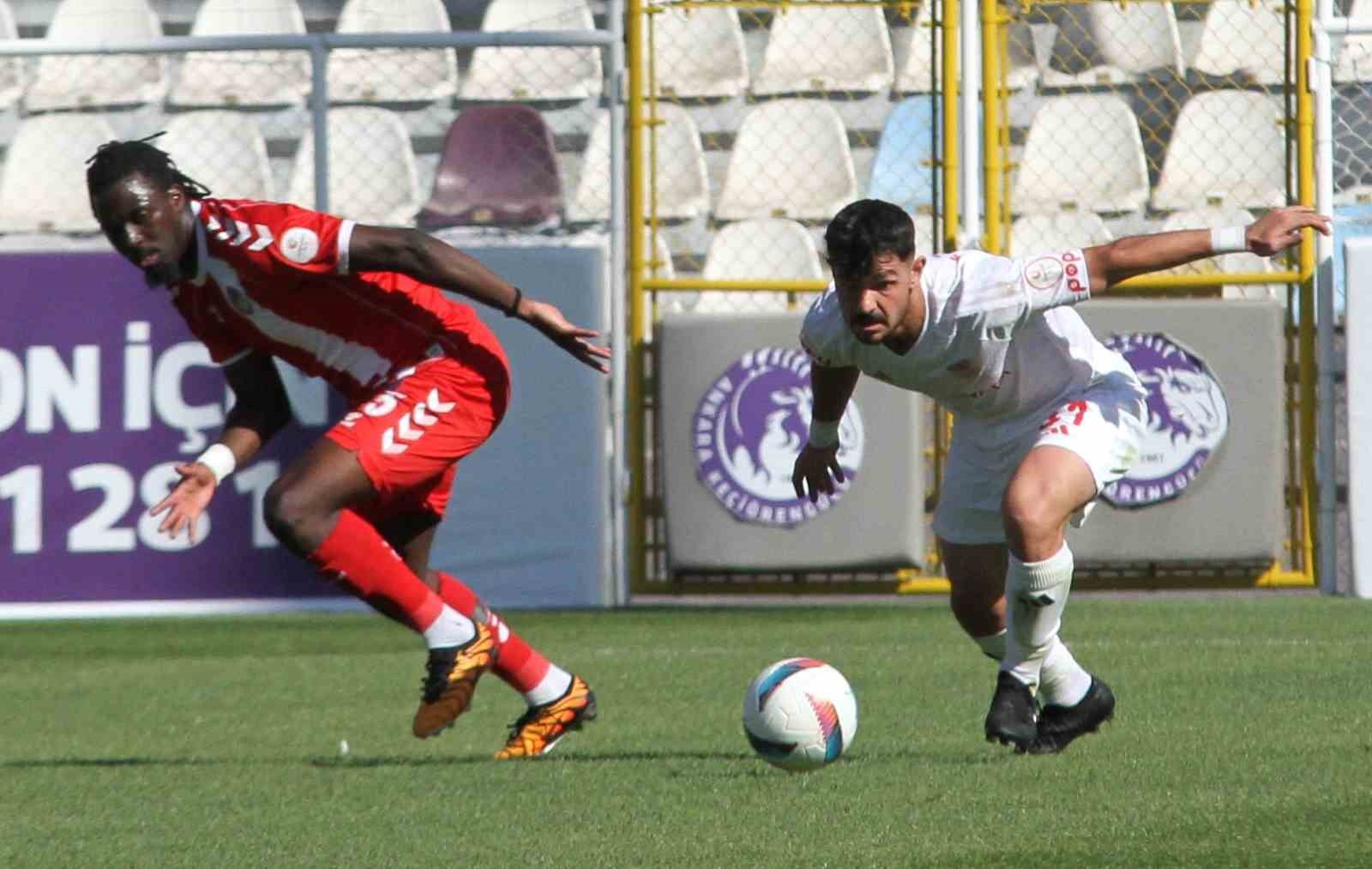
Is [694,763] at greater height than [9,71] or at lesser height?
lesser

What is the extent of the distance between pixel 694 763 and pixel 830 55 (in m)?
7.95

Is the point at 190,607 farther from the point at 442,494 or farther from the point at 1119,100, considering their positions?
the point at 1119,100

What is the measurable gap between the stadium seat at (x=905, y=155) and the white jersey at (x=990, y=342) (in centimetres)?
641

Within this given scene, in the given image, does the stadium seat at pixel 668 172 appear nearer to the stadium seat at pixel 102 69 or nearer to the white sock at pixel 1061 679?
the stadium seat at pixel 102 69

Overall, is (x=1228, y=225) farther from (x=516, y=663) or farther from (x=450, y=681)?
(x=450, y=681)

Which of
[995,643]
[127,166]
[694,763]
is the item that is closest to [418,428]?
[127,166]

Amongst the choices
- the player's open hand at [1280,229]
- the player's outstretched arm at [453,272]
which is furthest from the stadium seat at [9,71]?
the player's open hand at [1280,229]

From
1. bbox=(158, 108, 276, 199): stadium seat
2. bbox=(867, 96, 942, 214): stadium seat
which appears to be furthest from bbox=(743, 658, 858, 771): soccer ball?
bbox=(158, 108, 276, 199): stadium seat

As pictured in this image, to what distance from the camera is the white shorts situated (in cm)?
565

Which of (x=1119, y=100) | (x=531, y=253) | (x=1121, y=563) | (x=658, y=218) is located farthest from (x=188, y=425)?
(x=1119, y=100)

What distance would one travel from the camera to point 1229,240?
17.1ft

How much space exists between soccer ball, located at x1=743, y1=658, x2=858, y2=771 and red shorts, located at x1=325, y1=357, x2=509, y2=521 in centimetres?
118

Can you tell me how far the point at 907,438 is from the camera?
34.4 feet

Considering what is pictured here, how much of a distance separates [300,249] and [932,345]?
1664 mm
